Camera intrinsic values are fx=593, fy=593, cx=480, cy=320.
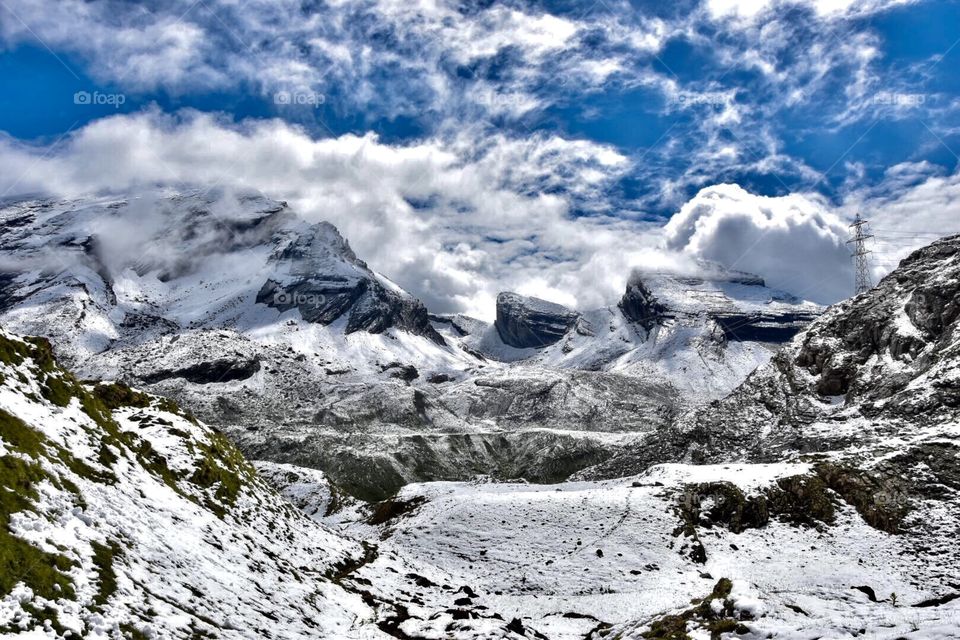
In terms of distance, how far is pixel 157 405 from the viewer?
42344 mm

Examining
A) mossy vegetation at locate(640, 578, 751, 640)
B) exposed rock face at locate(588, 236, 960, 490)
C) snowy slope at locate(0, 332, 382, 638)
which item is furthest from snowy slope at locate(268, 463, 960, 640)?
exposed rock face at locate(588, 236, 960, 490)

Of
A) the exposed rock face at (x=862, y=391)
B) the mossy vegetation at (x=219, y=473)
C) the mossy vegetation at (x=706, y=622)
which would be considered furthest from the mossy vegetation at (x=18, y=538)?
the exposed rock face at (x=862, y=391)

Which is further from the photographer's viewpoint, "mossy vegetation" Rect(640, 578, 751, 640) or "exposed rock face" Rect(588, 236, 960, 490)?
"exposed rock face" Rect(588, 236, 960, 490)

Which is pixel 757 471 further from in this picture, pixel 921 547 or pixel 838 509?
pixel 921 547

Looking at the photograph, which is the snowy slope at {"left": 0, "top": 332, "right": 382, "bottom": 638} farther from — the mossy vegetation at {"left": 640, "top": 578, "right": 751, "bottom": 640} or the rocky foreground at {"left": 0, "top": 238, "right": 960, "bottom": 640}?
the mossy vegetation at {"left": 640, "top": 578, "right": 751, "bottom": 640}

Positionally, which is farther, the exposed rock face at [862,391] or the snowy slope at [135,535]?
the exposed rock face at [862,391]

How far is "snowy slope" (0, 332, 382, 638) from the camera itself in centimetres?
1847

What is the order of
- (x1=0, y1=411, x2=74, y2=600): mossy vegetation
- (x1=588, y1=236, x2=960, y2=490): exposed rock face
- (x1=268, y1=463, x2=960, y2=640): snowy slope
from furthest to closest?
(x1=588, y1=236, x2=960, y2=490): exposed rock face → (x1=268, y1=463, x2=960, y2=640): snowy slope → (x1=0, y1=411, x2=74, y2=600): mossy vegetation

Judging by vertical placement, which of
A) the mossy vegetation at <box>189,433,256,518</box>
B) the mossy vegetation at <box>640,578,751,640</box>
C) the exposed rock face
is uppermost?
the exposed rock face

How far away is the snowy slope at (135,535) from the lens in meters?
18.5

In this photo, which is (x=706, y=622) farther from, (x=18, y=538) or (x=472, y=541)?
(x=472, y=541)

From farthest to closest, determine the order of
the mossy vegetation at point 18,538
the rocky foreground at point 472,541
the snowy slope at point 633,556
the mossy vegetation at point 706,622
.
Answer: the snowy slope at point 633,556 < the mossy vegetation at point 706,622 < the rocky foreground at point 472,541 < the mossy vegetation at point 18,538

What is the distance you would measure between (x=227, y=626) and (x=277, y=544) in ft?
41.0

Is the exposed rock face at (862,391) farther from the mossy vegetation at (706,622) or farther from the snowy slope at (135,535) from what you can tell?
the snowy slope at (135,535)
